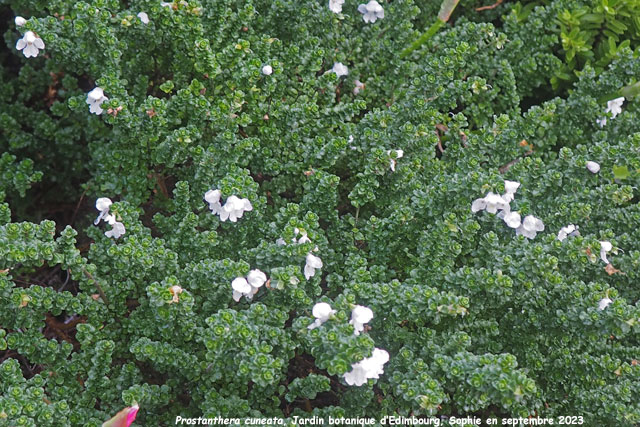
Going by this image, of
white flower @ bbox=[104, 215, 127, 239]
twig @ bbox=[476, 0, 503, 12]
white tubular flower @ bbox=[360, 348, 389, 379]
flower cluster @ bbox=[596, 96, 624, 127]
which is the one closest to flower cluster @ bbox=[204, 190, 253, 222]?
white flower @ bbox=[104, 215, 127, 239]

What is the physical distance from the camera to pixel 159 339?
269cm

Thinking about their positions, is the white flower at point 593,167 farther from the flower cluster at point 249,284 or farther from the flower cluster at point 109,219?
the flower cluster at point 109,219

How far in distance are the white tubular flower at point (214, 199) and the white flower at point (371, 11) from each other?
1315mm

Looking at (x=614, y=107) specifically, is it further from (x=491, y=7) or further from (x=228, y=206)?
(x=228, y=206)

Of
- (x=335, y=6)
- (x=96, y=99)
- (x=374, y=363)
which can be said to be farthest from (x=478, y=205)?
(x=96, y=99)

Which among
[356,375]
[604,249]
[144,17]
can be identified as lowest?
[356,375]

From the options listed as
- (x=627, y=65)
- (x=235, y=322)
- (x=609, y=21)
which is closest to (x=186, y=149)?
(x=235, y=322)

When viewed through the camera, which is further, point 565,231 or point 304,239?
point 565,231

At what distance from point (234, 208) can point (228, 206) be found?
0.08 feet

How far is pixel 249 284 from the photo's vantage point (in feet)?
A: 7.97

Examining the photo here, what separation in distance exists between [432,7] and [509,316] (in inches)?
74.4

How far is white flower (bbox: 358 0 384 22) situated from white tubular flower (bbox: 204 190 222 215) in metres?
1.31

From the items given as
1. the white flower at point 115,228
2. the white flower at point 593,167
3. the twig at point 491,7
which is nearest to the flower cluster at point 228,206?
the white flower at point 115,228

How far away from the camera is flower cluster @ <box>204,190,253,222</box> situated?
2.57 meters
